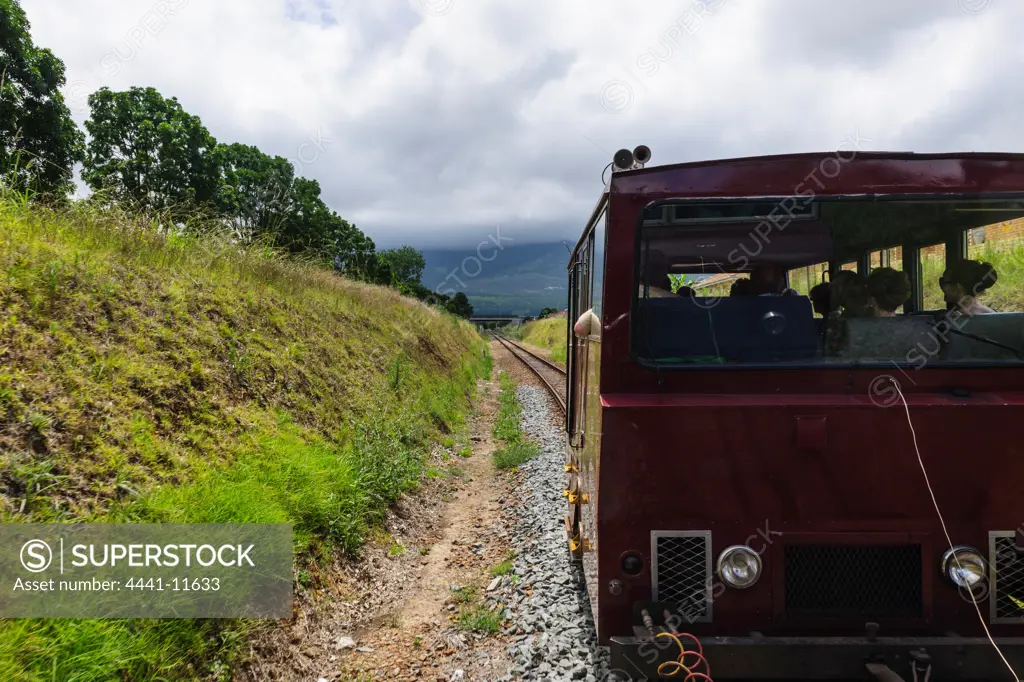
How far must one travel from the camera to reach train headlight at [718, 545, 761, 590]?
257 centimetres

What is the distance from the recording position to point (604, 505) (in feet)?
8.55

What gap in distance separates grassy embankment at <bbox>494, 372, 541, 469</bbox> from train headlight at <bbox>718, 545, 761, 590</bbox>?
6069 mm

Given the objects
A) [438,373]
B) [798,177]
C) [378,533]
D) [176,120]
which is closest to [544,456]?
[378,533]

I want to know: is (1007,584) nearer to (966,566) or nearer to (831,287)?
(966,566)

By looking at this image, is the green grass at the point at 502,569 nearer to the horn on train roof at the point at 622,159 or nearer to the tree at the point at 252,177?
the horn on train roof at the point at 622,159

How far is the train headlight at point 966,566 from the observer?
2.49 meters

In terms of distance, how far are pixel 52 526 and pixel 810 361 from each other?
3.95 metres

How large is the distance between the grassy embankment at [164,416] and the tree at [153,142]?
18.4 metres

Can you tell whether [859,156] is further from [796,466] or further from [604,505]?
[604,505]

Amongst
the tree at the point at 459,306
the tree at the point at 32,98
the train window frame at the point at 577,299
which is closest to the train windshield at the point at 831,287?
the train window frame at the point at 577,299

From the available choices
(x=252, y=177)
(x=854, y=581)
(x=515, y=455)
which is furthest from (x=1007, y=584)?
(x=252, y=177)

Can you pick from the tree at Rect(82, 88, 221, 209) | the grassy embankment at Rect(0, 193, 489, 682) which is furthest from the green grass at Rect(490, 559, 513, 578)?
the tree at Rect(82, 88, 221, 209)

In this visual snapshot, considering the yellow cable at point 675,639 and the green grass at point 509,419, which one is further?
the green grass at point 509,419

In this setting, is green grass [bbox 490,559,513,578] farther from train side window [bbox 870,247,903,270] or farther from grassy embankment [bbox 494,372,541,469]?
train side window [bbox 870,247,903,270]
